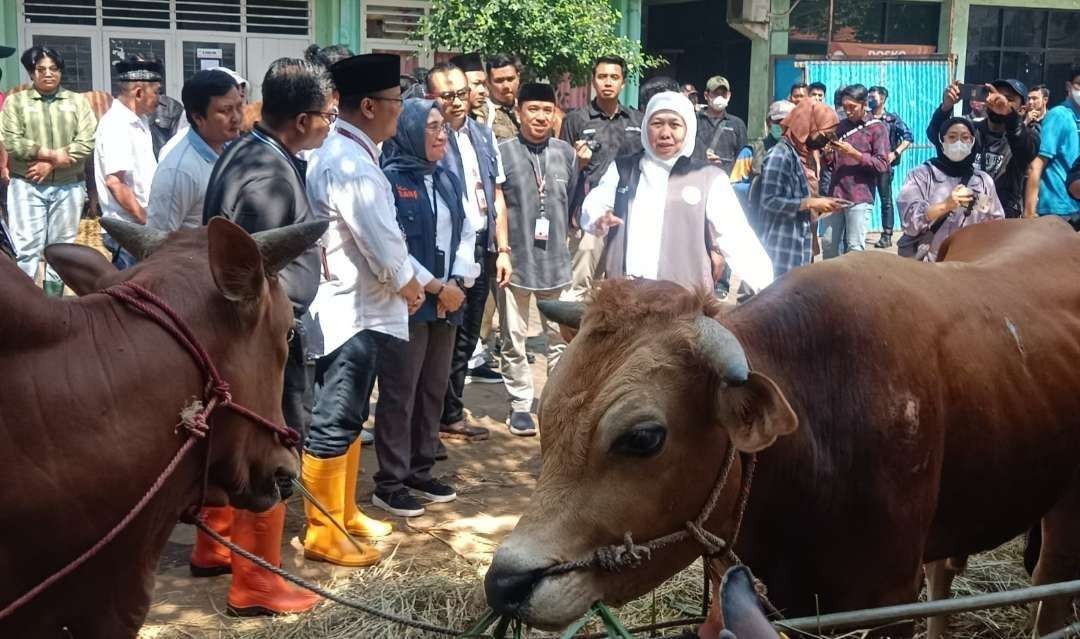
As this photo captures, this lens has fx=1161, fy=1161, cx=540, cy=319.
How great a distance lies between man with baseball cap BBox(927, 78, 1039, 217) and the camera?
9906 mm

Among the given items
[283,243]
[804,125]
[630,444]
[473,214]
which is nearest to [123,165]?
[473,214]

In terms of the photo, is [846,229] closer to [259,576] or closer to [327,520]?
[327,520]

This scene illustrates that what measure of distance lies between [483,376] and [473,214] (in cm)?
232

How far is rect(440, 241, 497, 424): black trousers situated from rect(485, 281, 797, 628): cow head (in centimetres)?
463

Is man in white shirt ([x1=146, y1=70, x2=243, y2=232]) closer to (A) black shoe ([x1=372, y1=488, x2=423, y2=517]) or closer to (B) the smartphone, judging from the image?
(A) black shoe ([x1=372, y1=488, x2=423, y2=517])

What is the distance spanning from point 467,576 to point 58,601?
8.71 feet

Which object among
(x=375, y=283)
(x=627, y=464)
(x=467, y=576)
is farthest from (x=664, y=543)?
(x=375, y=283)

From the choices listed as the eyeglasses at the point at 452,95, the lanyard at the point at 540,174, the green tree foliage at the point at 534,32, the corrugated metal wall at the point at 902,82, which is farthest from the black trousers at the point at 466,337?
the corrugated metal wall at the point at 902,82

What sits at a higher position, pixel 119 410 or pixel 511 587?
pixel 119 410

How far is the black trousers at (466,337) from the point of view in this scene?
7566mm

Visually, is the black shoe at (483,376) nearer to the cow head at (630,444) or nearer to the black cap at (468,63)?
the black cap at (468,63)

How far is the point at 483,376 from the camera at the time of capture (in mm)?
9227

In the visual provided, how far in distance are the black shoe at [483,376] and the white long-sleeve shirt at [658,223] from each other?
3.00 meters

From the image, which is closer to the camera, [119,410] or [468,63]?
[119,410]
